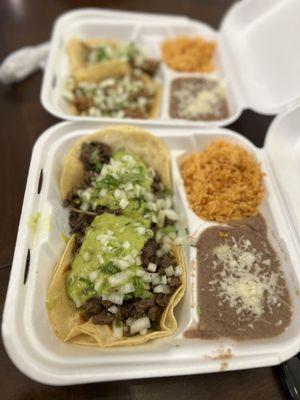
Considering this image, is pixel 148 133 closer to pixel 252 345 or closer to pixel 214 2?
pixel 252 345

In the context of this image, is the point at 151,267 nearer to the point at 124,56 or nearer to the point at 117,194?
the point at 117,194

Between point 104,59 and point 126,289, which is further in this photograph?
point 104,59

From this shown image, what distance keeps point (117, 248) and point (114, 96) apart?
1.42 metres

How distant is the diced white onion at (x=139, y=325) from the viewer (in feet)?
4.97

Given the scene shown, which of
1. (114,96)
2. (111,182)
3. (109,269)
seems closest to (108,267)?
(109,269)

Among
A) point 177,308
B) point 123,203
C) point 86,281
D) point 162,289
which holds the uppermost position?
point 123,203

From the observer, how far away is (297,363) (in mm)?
1534

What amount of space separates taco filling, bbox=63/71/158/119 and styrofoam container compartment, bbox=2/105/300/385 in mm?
407

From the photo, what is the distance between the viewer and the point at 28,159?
227 centimetres

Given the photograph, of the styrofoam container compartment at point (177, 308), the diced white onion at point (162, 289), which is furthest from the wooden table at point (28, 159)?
the diced white onion at point (162, 289)

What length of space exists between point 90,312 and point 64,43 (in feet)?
7.21

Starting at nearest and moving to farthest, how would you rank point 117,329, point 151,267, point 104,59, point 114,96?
point 117,329
point 151,267
point 114,96
point 104,59

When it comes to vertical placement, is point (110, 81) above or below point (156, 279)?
above

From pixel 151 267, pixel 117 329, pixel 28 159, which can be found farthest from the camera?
pixel 28 159
